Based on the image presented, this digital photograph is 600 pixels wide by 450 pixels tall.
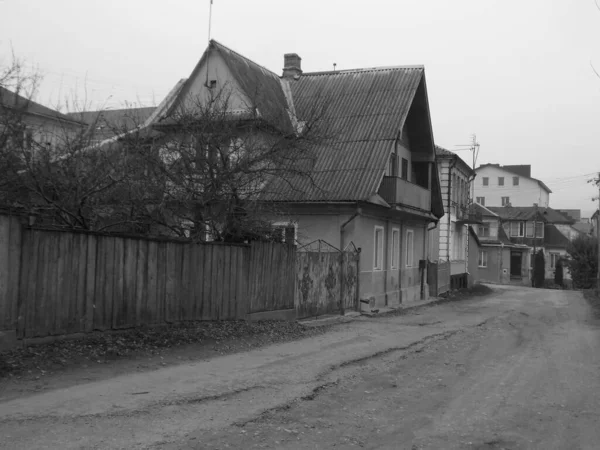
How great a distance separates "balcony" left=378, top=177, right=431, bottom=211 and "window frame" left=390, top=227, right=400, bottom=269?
4.38 feet

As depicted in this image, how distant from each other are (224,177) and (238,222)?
3.63 ft

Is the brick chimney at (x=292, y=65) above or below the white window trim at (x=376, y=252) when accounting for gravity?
above

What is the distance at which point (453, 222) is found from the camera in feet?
121

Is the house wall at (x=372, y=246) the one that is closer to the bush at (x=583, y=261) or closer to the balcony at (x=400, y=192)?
the balcony at (x=400, y=192)

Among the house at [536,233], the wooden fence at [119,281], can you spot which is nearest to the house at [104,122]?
the wooden fence at [119,281]

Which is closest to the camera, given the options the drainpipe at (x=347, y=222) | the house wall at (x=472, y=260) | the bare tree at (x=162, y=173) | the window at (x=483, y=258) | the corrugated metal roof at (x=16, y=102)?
the bare tree at (x=162, y=173)

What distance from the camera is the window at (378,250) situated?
22297mm

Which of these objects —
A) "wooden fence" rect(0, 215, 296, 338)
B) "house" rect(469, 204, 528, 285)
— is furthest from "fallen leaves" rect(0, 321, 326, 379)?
"house" rect(469, 204, 528, 285)

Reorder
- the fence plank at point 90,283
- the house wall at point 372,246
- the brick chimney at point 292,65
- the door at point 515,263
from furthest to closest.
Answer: the door at point 515,263
the brick chimney at point 292,65
the house wall at point 372,246
the fence plank at point 90,283

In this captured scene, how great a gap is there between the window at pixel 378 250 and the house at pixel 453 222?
9275 millimetres

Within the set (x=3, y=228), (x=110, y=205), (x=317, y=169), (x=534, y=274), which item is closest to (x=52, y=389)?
(x=3, y=228)

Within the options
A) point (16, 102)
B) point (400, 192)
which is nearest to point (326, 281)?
point (400, 192)

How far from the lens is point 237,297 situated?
1355cm

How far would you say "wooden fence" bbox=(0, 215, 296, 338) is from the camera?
8820 millimetres
